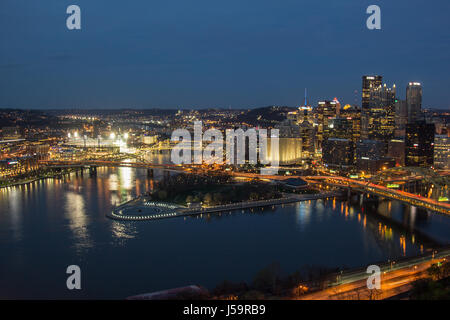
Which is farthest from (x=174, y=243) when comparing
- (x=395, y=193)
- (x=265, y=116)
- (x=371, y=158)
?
(x=265, y=116)

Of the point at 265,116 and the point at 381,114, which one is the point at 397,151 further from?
the point at 265,116

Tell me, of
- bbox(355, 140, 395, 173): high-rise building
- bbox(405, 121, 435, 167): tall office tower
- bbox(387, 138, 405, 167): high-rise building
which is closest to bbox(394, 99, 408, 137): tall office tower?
bbox(387, 138, 405, 167): high-rise building

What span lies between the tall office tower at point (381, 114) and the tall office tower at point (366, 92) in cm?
30

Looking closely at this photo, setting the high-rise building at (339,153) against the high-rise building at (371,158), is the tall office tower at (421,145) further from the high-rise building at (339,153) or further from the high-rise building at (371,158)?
the high-rise building at (339,153)

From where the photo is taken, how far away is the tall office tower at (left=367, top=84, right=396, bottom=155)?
70.3 ft

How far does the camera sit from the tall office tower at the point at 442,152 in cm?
1808

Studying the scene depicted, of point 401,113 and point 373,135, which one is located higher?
point 401,113

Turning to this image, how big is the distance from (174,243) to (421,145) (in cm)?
1391

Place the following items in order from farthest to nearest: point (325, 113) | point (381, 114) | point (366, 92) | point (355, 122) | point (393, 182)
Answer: point (325, 113), point (366, 92), point (355, 122), point (381, 114), point (393, 182)

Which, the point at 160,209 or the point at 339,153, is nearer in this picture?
the point at 160,209

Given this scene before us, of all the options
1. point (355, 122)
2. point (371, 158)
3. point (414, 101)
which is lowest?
point (371, 158)

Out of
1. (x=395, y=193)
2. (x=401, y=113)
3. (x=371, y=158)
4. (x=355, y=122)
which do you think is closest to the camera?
(x=395, y=193)

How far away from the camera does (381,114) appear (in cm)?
2208

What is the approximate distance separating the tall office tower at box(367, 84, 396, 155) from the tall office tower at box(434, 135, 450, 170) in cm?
268
